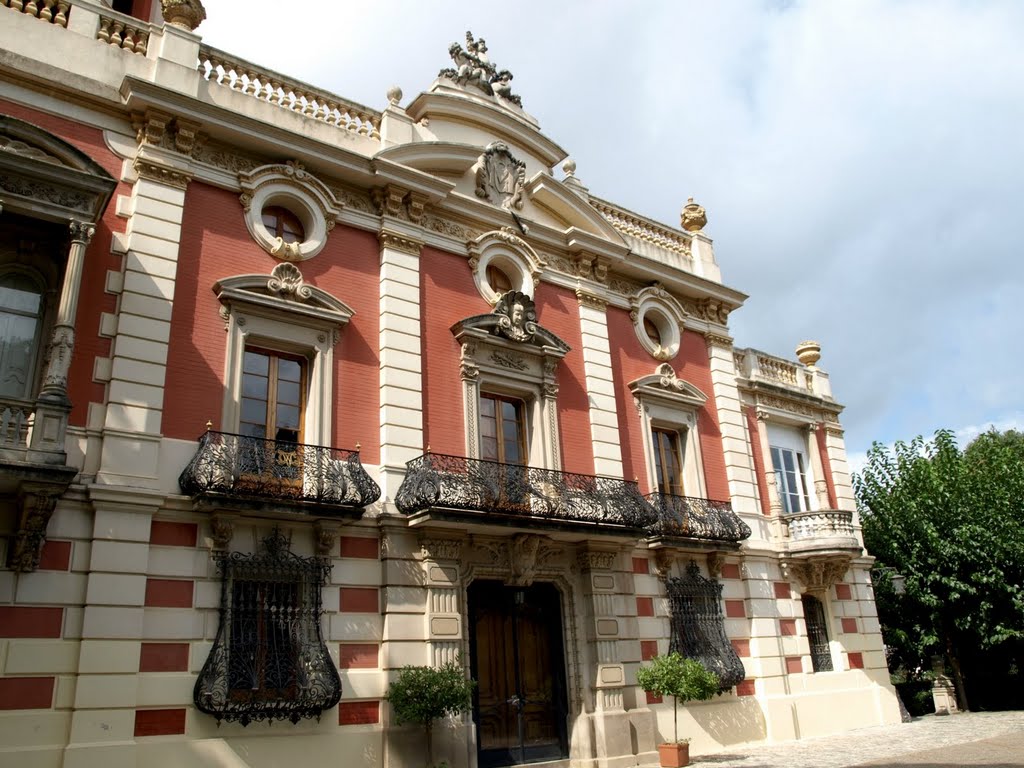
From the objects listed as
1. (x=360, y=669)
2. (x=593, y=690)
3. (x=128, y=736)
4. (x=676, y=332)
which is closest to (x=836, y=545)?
(x=676, y=332)

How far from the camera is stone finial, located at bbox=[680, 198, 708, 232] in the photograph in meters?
22.0

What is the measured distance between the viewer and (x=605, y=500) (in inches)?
599

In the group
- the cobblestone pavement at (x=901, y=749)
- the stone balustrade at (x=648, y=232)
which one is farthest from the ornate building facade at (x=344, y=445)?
the cobblestone pavement at (x=901, y=749)

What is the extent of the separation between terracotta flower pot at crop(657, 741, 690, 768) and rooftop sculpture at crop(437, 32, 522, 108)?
1362 centimetres

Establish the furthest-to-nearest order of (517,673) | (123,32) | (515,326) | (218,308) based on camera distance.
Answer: (515,326), (517,673), (123,32), (218,308)

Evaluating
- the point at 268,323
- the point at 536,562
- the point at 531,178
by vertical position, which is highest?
the point at 531,178

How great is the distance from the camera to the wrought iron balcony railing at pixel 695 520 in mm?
16859

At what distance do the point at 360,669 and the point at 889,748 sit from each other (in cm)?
1006

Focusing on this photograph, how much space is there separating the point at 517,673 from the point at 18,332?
31.4 ft

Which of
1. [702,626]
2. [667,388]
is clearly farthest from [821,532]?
[667,388]

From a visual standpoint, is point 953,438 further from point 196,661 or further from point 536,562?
point 196,661

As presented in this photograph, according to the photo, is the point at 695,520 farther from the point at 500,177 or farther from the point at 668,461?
the point at 500,177

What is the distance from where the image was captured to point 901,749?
50.2 ft

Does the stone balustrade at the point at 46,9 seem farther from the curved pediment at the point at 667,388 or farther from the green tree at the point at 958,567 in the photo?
the green tree at the point at 958,567
